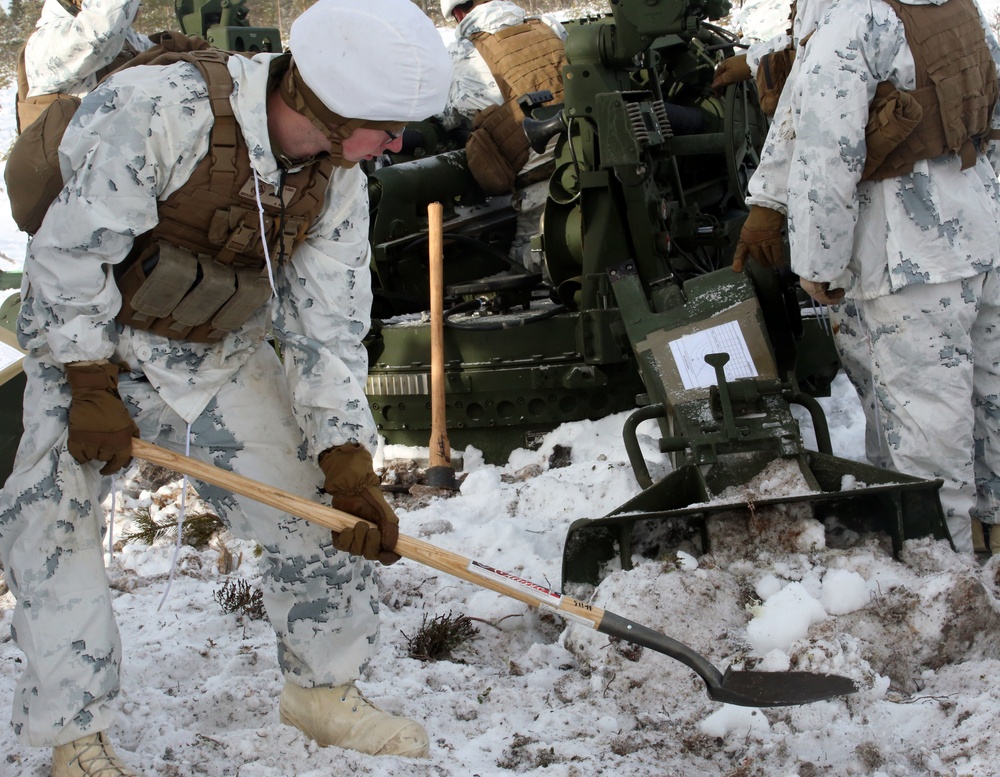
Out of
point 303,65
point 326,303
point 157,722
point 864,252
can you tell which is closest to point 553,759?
point 157,722

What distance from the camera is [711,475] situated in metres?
4.20

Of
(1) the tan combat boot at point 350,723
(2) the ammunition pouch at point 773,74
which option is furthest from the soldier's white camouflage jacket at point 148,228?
(2) the ammunition pouch at point 773,74

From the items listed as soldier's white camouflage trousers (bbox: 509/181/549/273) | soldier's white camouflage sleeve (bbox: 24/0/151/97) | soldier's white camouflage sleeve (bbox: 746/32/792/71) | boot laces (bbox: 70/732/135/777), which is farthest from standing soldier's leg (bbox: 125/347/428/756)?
soldier's white camouflage trousers (bbox: 509/181/549/273)

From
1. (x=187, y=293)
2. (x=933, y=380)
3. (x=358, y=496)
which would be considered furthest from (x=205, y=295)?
(x=933, y=380)

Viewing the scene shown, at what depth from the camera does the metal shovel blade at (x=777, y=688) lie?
9.61 feet

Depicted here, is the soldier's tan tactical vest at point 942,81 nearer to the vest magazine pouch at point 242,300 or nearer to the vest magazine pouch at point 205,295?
the vest magazine pouch at point 242,300

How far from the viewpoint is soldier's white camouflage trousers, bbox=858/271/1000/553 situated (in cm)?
403

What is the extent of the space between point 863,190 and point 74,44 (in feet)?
11.6

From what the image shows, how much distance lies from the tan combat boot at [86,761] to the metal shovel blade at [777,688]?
150 cm

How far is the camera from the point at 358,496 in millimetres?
2996

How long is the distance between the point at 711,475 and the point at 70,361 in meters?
2.35

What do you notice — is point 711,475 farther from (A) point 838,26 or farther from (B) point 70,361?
(B) point 70,361

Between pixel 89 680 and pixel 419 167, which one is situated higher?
pixel 89 680

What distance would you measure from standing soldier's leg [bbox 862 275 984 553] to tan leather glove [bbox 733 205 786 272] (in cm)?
42
